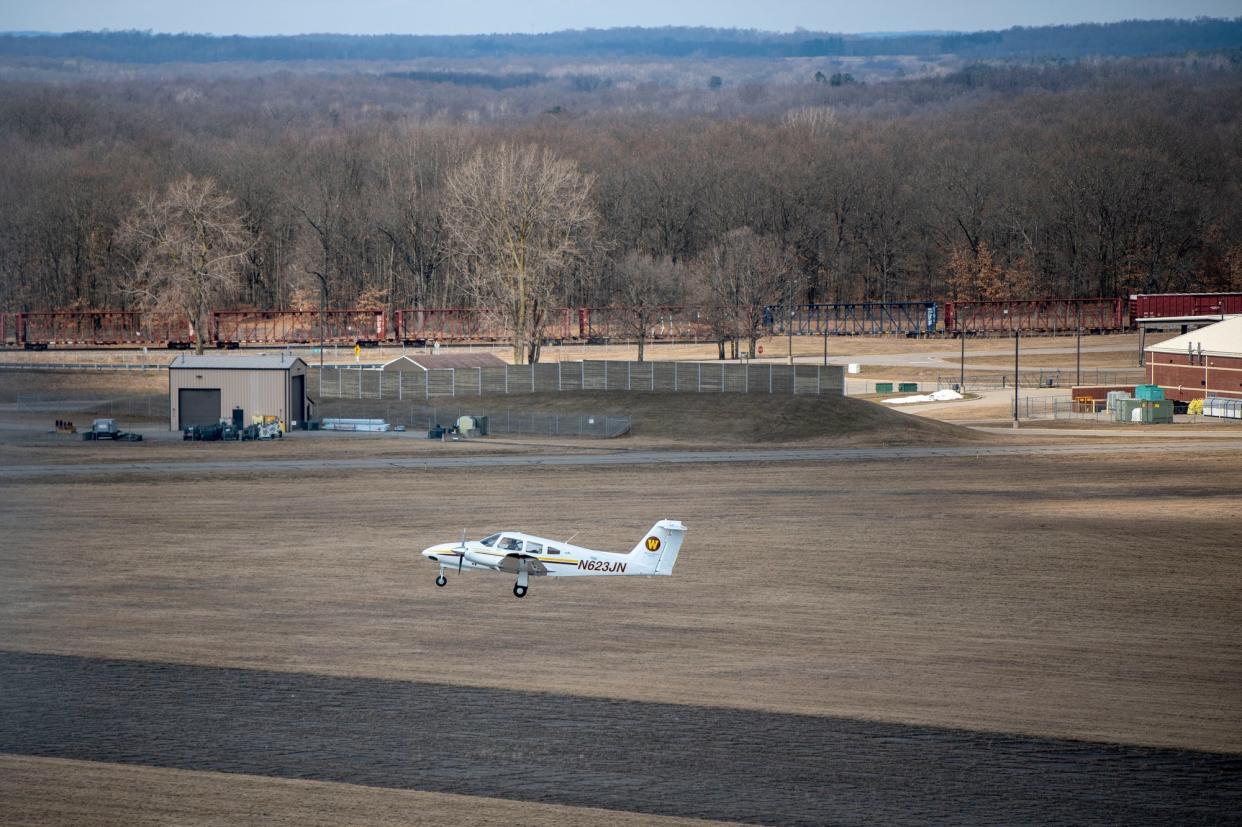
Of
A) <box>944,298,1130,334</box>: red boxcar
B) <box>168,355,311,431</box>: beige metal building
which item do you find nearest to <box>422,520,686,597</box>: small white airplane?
<box>168,355,311,431</box>: beige metal building

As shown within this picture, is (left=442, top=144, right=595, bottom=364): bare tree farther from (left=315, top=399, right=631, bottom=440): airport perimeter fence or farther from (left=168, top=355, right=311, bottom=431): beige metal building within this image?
(left=168, top=355, right=311, bottom=431): beige metal building

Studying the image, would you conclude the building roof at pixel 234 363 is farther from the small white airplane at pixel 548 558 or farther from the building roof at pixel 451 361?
the small white airplane at pixel 548 558

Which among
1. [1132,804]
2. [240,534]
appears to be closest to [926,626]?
[1132,804]

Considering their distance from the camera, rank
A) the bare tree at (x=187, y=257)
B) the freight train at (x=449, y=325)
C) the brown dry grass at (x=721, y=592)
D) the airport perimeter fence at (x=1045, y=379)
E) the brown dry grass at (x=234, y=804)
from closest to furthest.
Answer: the brown dry grass at (x=234, y=804) < the brown dry grass at (x=721, y=592) < the airport perimeter fence at (x=1045, y=379) < the bare tree at (x=187, y=257) < the freight train at (x=449, y=325)

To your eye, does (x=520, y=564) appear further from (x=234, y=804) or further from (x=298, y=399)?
(x=298, y=399)

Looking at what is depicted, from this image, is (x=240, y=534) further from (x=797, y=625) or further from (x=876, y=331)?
(x=876, y=331)

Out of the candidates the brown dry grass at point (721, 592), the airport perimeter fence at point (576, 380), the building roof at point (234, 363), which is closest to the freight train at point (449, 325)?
the airport perimeter fence at point (576, 380)
